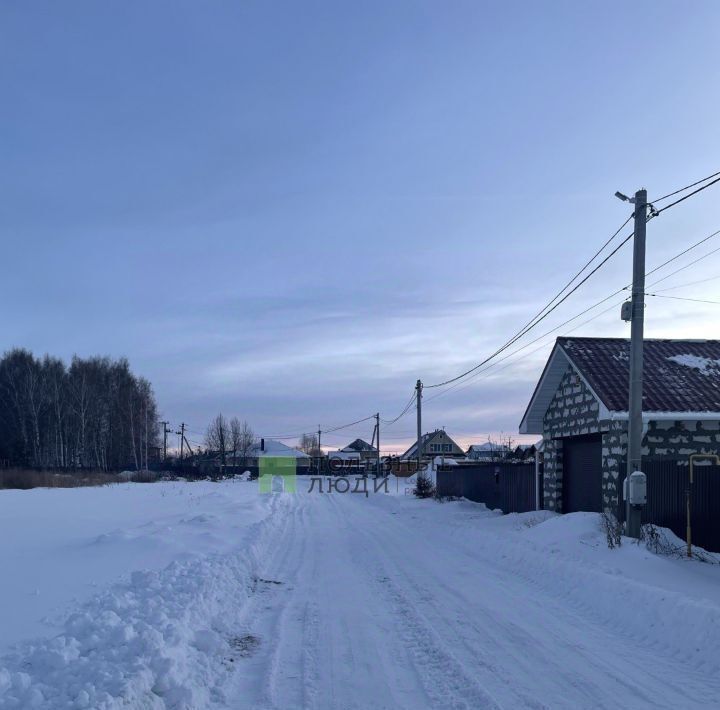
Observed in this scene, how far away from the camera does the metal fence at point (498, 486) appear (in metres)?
24.3

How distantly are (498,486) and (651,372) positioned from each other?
10397mm

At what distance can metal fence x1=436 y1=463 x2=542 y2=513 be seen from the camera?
2434 centimetres

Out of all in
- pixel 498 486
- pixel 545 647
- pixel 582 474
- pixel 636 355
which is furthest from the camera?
pixel 498 486

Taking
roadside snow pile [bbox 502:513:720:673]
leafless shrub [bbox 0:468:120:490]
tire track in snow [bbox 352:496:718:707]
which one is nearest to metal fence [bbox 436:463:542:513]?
roadside snow pile [bbox 502:513:720:673]

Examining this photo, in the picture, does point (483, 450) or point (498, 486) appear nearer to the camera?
point (498, 486)

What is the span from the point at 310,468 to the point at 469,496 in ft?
213

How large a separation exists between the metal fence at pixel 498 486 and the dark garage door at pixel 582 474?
7.90ft

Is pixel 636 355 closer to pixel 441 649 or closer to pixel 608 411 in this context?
pixel 608 411

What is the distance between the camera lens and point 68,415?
68.4 meters

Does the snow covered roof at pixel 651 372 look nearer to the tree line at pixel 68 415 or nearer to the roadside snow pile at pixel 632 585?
the roadside snow pile at pixel 632 585

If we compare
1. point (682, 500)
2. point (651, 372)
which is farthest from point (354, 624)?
point (651, 372)

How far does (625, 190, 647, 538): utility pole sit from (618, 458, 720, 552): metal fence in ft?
3.88

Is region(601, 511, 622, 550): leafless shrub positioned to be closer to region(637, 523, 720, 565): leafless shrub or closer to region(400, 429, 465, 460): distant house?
region(637, 523, 720, 565): leafless shrub

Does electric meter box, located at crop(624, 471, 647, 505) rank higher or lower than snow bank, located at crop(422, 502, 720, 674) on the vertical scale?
higher
